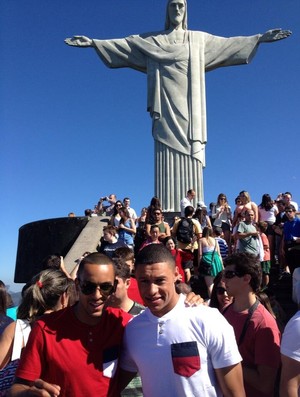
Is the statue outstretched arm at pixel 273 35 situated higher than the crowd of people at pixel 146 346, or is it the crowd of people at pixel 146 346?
the statue outstretched arm at pixel 273 35

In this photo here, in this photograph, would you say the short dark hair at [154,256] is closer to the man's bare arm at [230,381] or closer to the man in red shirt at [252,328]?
the man's bare arm at [230,381]

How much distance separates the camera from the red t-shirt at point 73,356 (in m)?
1.79

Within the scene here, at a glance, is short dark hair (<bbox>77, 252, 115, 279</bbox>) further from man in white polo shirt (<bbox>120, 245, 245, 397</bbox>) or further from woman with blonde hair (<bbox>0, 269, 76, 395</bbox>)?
woman with blonde hair (<bbox>0, 269, 76, 395</bbox>)

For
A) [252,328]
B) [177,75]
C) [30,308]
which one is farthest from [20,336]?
[177,75]

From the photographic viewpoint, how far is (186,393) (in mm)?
1760

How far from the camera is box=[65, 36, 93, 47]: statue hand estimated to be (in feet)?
39.7

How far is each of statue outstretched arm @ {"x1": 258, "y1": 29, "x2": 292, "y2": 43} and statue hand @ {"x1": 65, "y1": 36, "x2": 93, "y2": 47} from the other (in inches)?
198

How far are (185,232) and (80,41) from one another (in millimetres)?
7953

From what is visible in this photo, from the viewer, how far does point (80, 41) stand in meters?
12.3

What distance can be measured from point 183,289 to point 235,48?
1057 centimetres

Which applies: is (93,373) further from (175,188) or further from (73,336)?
(175,188)


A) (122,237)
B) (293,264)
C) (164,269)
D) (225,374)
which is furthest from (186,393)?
(122,237)

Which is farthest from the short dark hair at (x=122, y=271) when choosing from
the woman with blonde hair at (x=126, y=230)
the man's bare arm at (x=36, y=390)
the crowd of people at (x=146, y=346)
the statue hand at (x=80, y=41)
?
the statue hand at (x=80, y=41)

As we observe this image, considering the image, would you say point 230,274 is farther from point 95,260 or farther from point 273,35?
point 273,35
